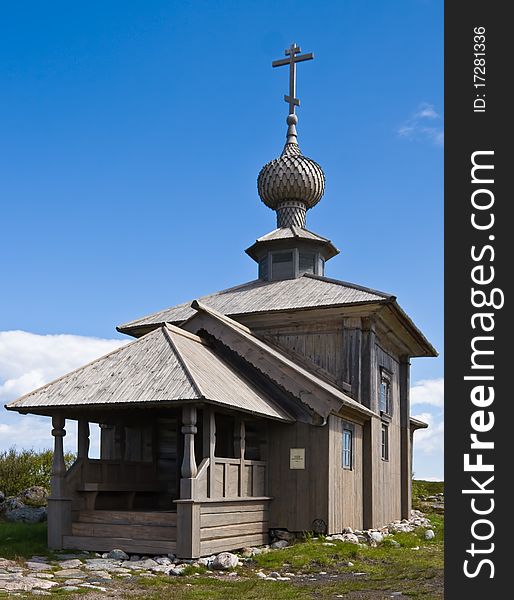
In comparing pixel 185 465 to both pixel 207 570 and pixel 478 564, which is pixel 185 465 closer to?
pixel 207 570

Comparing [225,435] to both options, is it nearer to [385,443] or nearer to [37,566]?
[385,443]

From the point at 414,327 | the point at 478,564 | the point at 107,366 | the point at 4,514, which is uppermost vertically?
the point at 414,327

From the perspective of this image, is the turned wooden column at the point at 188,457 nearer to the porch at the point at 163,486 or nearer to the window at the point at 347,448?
the porch at the point at 163,486

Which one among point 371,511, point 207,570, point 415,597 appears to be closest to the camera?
point 415,597

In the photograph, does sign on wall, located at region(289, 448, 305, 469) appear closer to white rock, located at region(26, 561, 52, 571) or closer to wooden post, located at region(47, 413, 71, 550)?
wooden post, located at region(47, 413, 71, 550)

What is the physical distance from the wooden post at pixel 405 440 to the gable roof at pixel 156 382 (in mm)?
7261

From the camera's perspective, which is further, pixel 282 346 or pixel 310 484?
pixel 282 346

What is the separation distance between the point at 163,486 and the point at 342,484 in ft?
11.7

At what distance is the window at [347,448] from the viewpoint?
55.2 feet

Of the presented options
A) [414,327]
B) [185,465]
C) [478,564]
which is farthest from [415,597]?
[414,327]

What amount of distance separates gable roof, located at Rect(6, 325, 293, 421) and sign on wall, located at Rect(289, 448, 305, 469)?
61cm

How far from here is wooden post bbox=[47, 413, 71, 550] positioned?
14070 millimetres

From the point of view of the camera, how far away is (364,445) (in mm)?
18172

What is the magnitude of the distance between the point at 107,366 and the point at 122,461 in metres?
2.23
